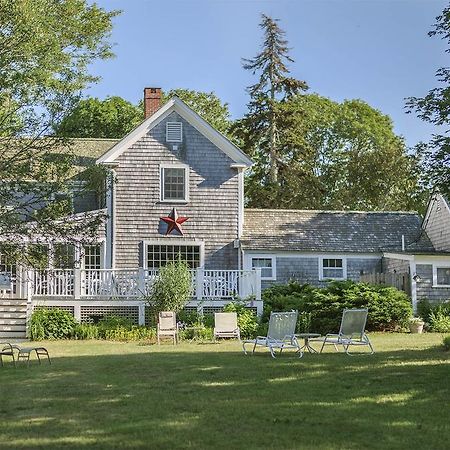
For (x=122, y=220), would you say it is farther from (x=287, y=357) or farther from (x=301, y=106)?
(x=301, y=106)

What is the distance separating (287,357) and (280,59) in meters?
31.7

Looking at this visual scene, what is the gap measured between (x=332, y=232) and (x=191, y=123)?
22.1 ft

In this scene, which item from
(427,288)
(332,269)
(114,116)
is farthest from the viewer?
(114,116)

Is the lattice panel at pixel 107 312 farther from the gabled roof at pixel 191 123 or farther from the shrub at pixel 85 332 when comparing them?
the gabled roof at pixel 191 123

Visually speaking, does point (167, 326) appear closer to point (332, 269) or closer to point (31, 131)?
point (31, 131)

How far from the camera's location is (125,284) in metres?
23.8

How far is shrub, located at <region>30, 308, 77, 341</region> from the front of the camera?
71.4 ft

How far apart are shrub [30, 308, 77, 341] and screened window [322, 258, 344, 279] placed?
9.86 metres

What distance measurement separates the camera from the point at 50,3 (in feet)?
55.8

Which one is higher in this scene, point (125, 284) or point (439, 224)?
point (439, 224)

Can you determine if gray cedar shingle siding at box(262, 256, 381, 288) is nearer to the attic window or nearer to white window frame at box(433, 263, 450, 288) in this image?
white window frame at box(433, 263, 450, 288)

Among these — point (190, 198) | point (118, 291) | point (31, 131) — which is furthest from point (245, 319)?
point (31, 131)

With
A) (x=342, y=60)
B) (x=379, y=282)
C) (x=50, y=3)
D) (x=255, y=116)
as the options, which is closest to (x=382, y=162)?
(x=255, y=116)

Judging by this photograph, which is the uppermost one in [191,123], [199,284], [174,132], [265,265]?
[191,123]
